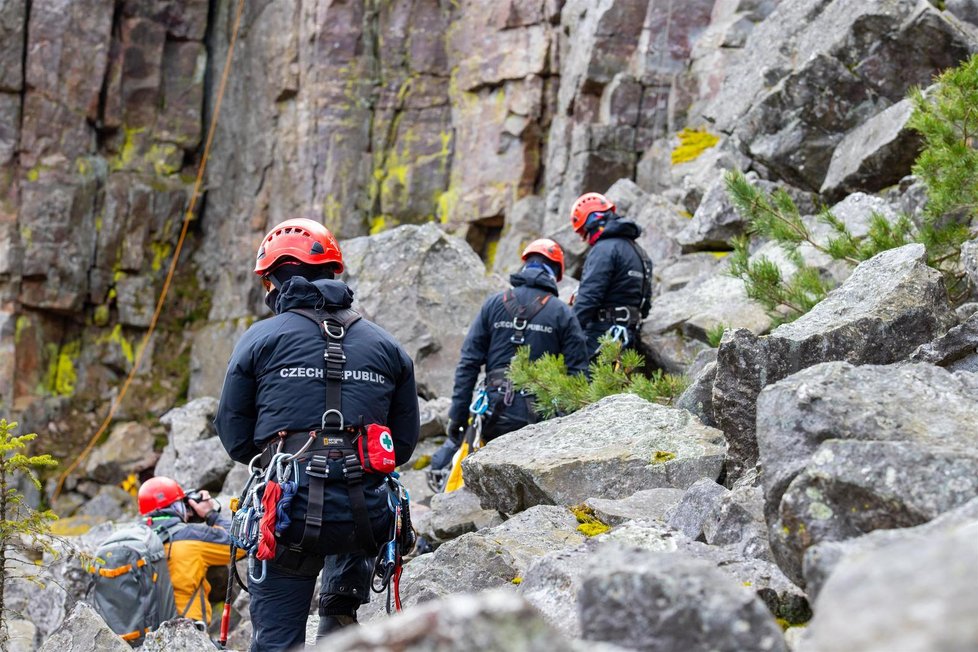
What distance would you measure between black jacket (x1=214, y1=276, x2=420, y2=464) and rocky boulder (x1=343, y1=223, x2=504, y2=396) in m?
9.83

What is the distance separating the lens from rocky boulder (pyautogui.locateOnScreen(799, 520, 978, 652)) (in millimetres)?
1973

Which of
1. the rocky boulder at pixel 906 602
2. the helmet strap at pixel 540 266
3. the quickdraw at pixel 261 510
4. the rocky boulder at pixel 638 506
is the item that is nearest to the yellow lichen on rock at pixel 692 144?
the helmet strap at pixel 540 266

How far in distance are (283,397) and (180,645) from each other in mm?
2101

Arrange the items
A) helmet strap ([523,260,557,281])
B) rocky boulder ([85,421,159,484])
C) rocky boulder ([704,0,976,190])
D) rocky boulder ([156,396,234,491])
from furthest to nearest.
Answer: rocky boulder ([85,421,159,484])
rocky boulder ([156,396,234,491])
rocky boulder ([704,0,976,190])
helmet strap ([523,260,557,281])

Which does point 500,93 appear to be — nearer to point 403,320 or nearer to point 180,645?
point 403,320

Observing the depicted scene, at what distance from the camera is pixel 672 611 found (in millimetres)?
2916

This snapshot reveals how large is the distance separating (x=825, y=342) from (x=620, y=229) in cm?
511

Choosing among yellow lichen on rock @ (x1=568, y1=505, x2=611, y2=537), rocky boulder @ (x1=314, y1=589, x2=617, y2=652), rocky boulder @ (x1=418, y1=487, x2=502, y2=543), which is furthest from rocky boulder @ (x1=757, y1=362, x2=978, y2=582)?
rocky boulder @ (x1=418, y1=487, x2=502, y2=543)

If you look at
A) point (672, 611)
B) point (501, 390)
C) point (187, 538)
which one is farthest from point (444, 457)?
point (672, 611)

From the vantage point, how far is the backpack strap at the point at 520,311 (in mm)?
9570

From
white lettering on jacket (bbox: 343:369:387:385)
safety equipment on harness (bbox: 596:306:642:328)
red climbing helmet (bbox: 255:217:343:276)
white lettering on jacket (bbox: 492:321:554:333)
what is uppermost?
red climbing helmet (bbox: 255:217:343:276)

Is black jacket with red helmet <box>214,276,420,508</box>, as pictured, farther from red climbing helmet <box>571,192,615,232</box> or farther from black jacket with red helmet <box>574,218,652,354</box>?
red climbing helmet <box>571,192,615,232</box>

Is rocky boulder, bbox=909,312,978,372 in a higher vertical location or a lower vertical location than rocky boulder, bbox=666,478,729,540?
higher

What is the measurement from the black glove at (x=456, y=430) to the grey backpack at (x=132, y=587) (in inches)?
111
